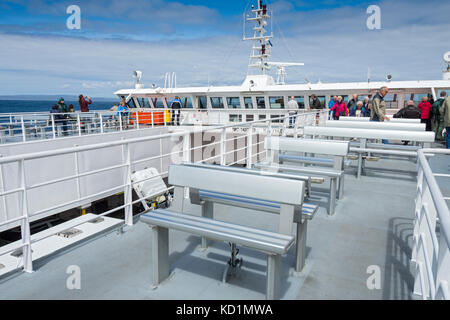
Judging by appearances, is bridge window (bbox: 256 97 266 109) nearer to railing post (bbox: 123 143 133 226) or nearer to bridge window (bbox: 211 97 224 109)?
bridge window (bbox: 211 97 224 109)

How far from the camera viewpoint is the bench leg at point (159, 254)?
2545 mm

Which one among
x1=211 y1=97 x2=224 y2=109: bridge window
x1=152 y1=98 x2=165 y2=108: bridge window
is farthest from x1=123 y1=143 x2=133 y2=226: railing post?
x1=152 y1=98 x2=165 y2=108: bridge window

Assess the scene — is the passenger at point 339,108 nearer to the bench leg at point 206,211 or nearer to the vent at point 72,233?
the bench leg at point 206,211

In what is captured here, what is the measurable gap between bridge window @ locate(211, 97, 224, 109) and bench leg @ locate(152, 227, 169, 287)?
58.7 feet

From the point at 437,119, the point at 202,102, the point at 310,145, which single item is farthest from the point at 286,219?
the point at 202,102

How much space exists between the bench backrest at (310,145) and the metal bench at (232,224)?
2054 millimetres

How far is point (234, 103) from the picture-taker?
19703mm

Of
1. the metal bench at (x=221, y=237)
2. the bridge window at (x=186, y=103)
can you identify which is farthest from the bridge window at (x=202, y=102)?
the metal bench at (x=221, y=237)

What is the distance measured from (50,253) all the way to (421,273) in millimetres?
3272

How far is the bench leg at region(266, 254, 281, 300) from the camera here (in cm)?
217
